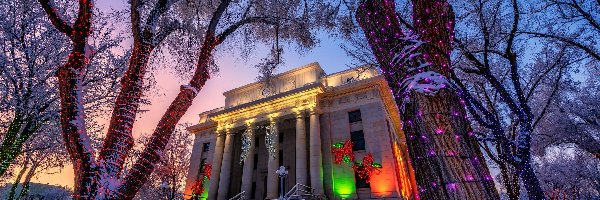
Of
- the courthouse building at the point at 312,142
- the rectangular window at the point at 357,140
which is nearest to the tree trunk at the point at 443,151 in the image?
the courthouse building at the point at 312,142

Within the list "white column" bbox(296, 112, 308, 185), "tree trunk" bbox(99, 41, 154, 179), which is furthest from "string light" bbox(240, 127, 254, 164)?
"tree trunk" bbox(99, 41, 154, 179)

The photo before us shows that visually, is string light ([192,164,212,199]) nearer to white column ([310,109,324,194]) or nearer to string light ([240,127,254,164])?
string light ([240,127,254,164])

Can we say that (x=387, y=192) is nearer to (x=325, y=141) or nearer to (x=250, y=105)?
(x=325, y=141)

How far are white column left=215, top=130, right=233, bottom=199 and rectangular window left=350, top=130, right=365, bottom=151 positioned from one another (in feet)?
38.9

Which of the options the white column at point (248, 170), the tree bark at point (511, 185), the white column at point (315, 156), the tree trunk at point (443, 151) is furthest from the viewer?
the white column at point (248, 170)

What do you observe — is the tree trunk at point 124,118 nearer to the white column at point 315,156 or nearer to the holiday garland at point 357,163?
the white column at point 315,156

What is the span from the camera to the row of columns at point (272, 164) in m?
22.4

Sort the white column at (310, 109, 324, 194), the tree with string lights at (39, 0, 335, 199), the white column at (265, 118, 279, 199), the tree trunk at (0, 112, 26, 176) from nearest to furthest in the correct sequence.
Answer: the tree with string lights at (39, 0, 335, 199), the tree trunk at (0, 112, 26, 176), the white column at (310, 109, 324, 194), the white column at (265, 118, 279, 199)

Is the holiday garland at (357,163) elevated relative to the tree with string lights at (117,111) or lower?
elevated

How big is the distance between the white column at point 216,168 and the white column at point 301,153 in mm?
9050

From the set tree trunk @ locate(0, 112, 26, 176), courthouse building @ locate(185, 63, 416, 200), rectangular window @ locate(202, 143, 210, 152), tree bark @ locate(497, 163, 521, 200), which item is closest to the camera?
tree trunk @ locate(0, 112, 26, 176)

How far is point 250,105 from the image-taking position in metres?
28.1

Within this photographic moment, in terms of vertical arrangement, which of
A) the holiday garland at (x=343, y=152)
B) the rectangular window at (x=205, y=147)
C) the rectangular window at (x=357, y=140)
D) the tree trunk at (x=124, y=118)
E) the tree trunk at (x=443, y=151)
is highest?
the rectangular window at (x=205, y=147)

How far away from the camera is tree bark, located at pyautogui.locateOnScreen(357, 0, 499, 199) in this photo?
99.3 inches
